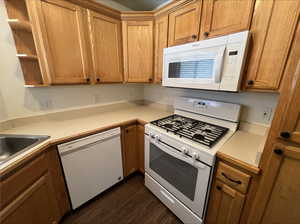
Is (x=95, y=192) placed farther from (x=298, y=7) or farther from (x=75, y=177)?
(x=298, y=7)

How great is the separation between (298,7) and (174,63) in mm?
912

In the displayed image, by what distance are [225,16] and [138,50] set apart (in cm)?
105

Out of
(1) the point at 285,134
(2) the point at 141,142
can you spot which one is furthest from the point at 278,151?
(2) the point at 141,142

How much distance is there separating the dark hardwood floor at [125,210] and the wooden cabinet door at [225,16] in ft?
6.49

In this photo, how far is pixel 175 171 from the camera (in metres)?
1.28

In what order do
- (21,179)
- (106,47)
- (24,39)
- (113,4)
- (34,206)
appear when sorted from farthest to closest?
(113,4)
(106,47)
(24,39)
(34,206)
(21,179)

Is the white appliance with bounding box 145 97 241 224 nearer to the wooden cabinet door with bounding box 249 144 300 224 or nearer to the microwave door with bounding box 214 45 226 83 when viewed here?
the wooden cabinet door with bounding box 249 144 300 224

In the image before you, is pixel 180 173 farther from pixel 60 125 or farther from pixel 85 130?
pixel 60 125

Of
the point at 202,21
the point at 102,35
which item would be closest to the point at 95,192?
the point at 102,35

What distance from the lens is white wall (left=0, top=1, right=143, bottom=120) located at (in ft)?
4.17

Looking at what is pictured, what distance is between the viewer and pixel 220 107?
1423 millimetres

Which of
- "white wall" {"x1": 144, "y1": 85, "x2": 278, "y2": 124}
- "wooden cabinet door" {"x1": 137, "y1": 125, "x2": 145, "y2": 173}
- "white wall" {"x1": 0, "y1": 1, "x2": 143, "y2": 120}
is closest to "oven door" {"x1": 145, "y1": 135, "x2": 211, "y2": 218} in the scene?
"wooden cabinet door" {"x1": 137, "y1": 125, "x2": 145, "y2": 173}

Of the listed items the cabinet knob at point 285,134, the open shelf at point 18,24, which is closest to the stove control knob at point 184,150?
the cabinet knob at point 285,134

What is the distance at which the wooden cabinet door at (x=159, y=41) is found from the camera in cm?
154
